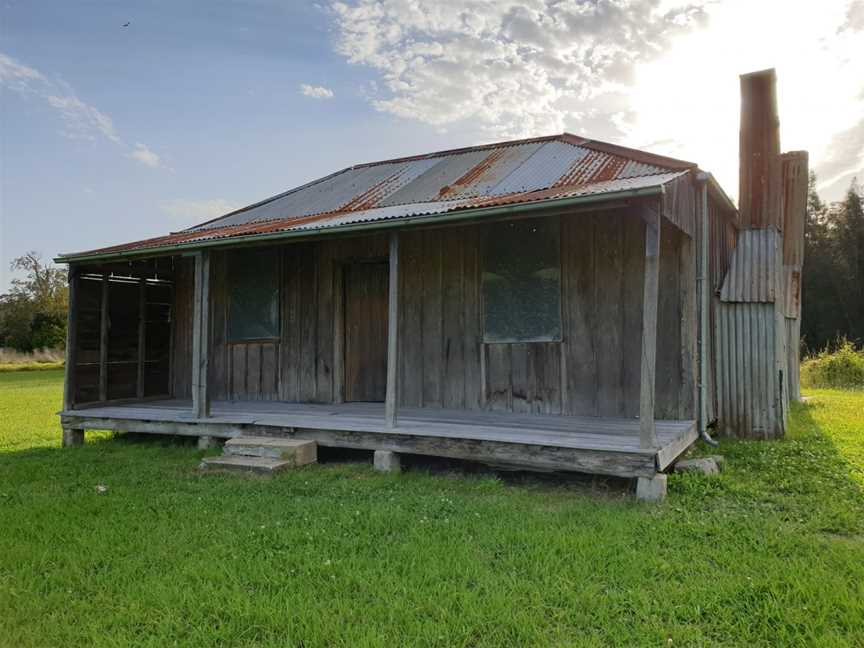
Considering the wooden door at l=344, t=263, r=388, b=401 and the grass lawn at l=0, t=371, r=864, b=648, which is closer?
the grass lawn at l=0, t=371, r=864, b=648

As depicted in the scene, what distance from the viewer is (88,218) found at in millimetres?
Answer: 21141

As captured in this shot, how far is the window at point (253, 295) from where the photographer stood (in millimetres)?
8625

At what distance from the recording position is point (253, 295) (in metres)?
8.80

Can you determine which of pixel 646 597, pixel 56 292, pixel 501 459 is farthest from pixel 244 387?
pixel 56 292

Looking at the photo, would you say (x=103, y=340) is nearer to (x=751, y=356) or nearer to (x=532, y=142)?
(x=532, y=142)

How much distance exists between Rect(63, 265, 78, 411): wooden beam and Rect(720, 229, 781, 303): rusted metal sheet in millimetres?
8710

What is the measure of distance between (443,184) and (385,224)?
2644 millimetres

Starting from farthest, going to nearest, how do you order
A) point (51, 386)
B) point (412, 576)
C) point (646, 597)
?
point (51, 386)
point (412, 576)
point (646, 597)

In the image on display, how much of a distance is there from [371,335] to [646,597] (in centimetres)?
578

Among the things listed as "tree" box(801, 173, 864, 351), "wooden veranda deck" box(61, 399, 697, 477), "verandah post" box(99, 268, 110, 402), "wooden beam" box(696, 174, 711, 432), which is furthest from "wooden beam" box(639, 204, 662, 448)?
"tree" box(801, 173, 864, 351)

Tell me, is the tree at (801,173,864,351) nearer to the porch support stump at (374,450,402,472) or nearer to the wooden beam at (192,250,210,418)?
the porch support stump at (374,450,402,472)

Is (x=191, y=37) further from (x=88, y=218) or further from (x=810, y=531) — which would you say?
(x=88, y=218)

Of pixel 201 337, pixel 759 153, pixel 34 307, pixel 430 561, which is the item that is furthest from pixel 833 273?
pixel 34 307

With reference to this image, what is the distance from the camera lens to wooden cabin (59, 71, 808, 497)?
17.9ft
